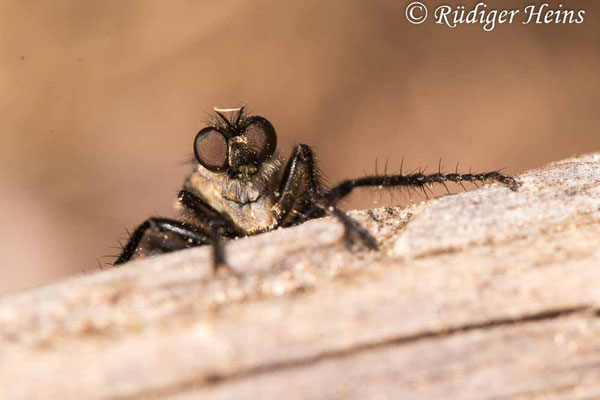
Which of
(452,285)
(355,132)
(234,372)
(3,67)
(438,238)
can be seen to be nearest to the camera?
(234,372)

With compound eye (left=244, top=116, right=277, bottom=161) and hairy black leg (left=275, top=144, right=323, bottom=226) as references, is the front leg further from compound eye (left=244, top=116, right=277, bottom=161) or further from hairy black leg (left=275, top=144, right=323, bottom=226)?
compound eye (left=244, top=116, right=277, bottom=161)

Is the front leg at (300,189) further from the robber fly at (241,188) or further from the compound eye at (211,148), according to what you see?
the compound eye at (211,148)

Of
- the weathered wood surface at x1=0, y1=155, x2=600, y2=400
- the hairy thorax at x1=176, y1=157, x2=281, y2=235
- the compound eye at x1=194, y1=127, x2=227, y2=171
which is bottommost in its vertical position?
the weathered wood surface at x1=0, y1=155, x2=600, y2=400

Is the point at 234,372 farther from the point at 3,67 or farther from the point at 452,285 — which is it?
the point at 3,67

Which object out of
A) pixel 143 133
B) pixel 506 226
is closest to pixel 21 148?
pixel 143 133

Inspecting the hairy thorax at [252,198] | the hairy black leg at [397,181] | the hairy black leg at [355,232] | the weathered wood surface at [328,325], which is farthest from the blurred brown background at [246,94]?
the weathered wood surface at [328,325]

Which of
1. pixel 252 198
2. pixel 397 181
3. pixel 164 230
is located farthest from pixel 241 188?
pixel 397 181

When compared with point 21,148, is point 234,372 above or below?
below

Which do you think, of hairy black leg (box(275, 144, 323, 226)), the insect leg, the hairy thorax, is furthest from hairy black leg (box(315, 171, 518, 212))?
the hairy thorax
